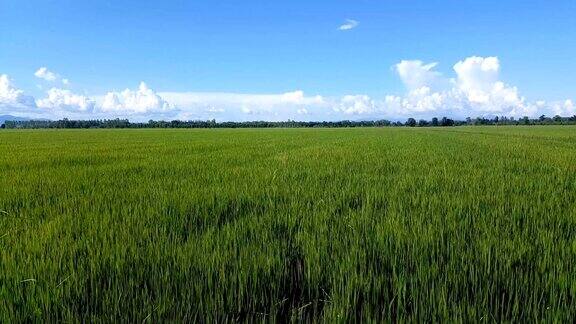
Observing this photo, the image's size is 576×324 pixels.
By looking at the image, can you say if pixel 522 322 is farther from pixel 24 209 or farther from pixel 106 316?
pixel 24 209

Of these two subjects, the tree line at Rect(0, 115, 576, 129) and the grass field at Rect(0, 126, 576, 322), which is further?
the tree line at Rect(0, 115, 576, 129)

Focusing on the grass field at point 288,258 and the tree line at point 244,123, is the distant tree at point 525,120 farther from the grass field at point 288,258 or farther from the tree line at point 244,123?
the grass field at point 288,258

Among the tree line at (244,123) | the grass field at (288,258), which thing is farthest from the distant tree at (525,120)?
the grass field at (288,258)

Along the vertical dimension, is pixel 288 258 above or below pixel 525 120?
below

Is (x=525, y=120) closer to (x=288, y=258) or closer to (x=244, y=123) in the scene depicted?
(x=244, y=123)

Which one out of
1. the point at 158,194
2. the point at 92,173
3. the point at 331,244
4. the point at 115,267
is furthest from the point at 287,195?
the point at 92,173

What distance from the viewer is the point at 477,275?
7.04 feet

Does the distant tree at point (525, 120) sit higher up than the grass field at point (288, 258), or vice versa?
the distant tree at point (525, 120)

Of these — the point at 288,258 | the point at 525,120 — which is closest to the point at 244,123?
the point at 525,120

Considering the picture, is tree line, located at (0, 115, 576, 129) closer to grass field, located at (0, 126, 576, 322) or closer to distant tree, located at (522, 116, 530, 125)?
distant tree, located at (522, 116, 530, 125)

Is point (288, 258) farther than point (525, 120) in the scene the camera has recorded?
No

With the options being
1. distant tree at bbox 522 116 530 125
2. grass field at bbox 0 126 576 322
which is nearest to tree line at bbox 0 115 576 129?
distant tree at bbox 522 116 530 125

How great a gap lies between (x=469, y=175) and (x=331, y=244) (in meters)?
5.10

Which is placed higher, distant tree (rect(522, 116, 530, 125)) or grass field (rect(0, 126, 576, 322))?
distant tree (rect(522, 116, 530, 125))
